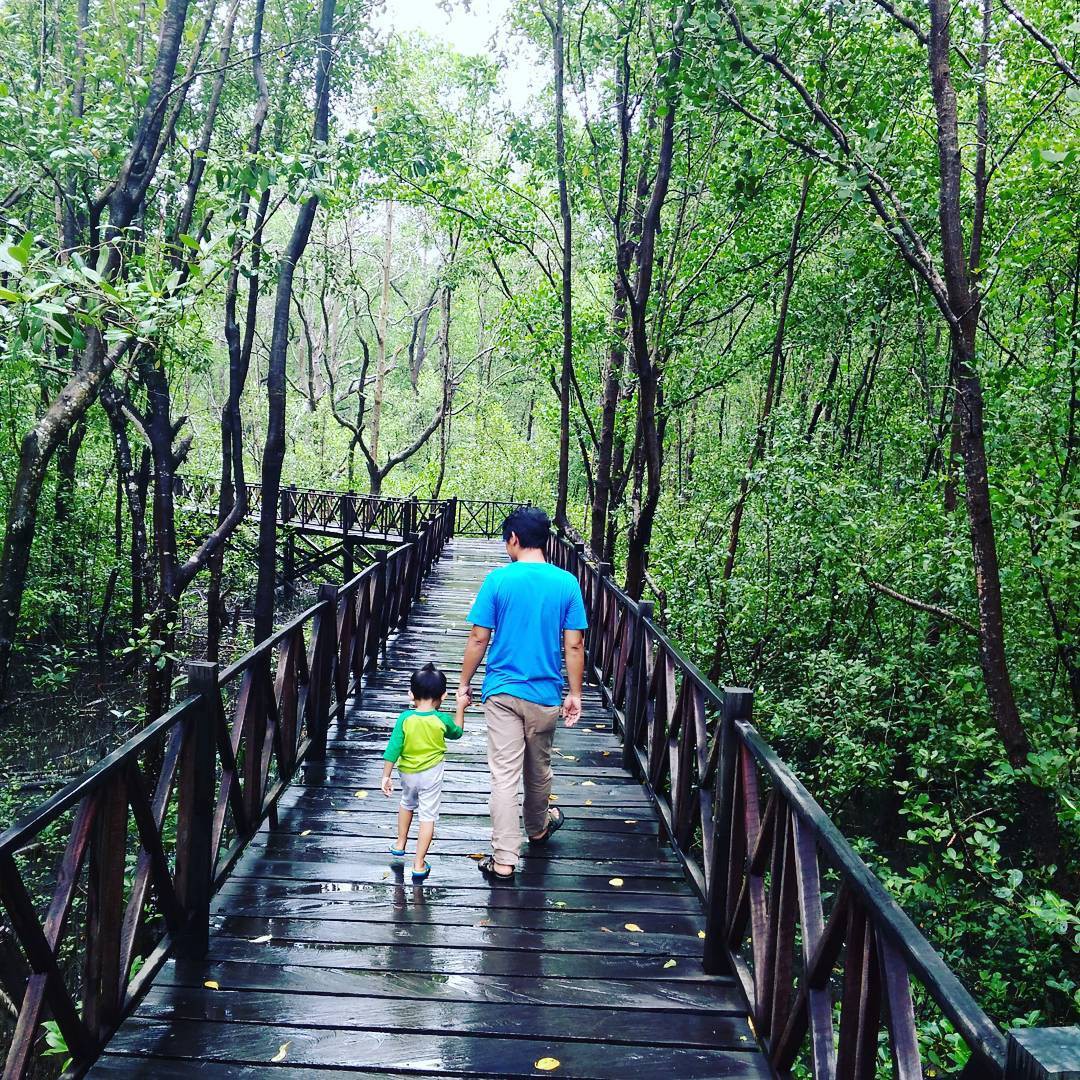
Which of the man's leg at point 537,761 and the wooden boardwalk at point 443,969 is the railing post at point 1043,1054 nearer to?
the wooden boardwalk at point 443,969

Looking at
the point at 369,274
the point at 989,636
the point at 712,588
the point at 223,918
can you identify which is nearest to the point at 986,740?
the point at 989,636

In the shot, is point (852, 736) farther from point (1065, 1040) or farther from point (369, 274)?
point (369, 274)

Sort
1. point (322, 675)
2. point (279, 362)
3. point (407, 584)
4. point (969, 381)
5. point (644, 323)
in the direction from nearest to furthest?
point (322, 675) < point (969, 381) < point (644, 323) < point (279, 362) < point (407, 584)

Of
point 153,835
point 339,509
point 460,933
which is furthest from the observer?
point 339,509

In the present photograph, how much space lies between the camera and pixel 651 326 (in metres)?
11.1

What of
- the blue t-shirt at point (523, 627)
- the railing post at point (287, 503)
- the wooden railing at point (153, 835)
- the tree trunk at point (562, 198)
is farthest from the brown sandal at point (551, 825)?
the railing post at point (287, 503)

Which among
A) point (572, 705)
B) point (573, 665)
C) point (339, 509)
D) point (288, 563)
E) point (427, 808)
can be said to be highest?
point (339, 509)

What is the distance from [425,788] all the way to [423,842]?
0.86ft

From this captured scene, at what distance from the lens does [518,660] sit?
4176 mm

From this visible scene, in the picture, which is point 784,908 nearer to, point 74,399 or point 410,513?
point 74,399

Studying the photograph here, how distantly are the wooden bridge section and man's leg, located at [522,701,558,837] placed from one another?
182mm

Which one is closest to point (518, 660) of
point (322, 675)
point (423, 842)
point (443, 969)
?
point (423, 842)

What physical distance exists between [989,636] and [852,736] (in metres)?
3.68

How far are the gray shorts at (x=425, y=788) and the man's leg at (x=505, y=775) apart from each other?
1.07ft
